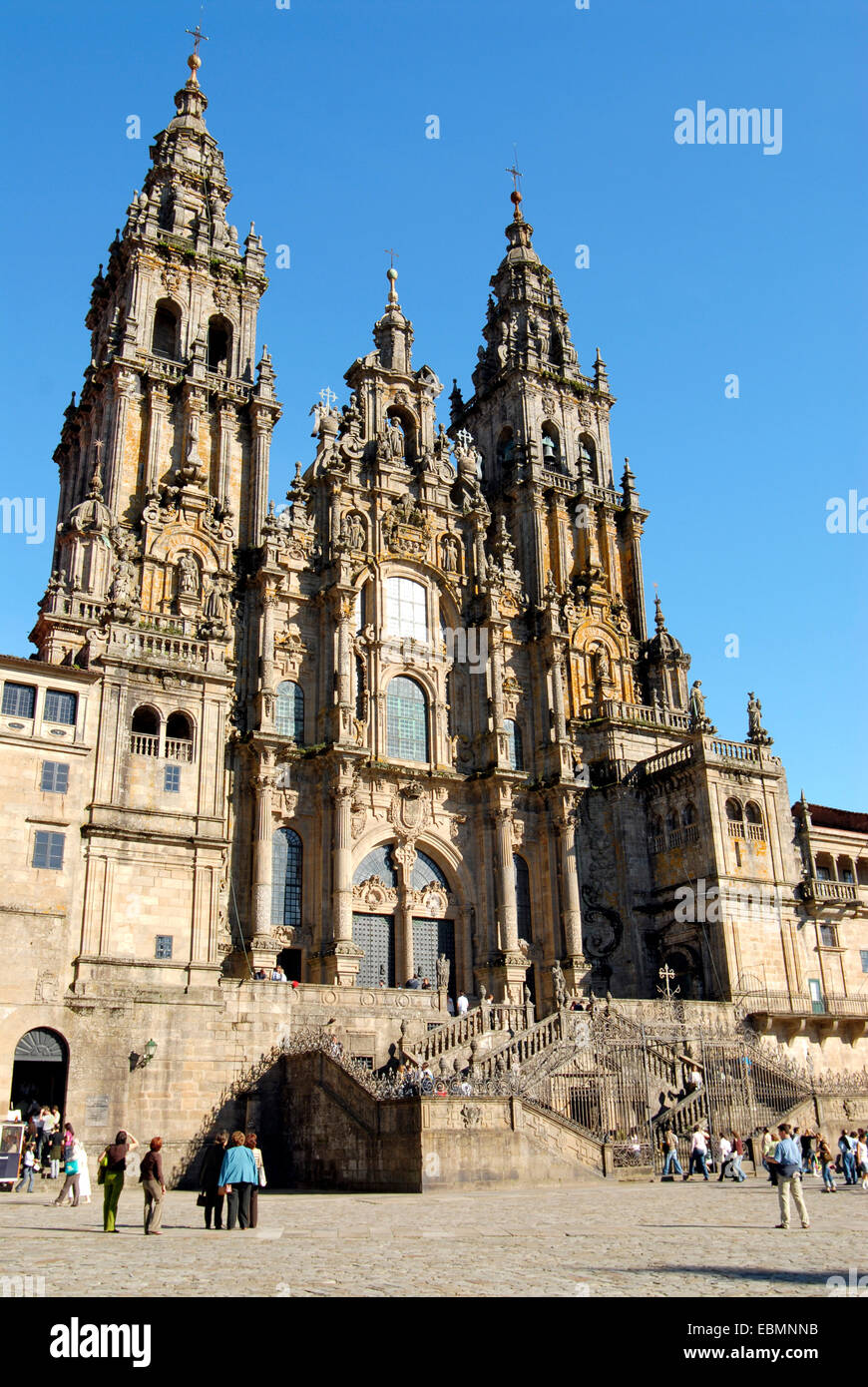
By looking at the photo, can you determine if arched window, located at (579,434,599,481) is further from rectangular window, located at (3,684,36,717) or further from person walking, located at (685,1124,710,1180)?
person walking, located at (685,1124,710,1180)

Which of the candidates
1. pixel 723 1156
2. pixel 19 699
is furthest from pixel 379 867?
pixel 723 1156

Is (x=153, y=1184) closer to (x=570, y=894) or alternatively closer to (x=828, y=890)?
(x=570, y=894)

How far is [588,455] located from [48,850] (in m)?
34.6

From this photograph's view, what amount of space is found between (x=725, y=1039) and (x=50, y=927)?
1981cm

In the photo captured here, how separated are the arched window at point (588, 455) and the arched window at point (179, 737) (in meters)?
26.6

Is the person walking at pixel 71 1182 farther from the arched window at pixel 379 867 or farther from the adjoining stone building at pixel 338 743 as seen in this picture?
the arched window at pixel 379 867

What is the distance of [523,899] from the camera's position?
44.5m

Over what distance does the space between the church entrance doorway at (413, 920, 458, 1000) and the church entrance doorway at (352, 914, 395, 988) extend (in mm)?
1023

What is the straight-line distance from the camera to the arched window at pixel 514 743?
4553 cm

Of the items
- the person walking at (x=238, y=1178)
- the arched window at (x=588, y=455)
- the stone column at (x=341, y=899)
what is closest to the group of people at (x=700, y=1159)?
the stone column at (x=341, y=899)

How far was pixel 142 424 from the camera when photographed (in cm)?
4200

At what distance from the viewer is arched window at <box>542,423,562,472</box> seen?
54.1 meters
